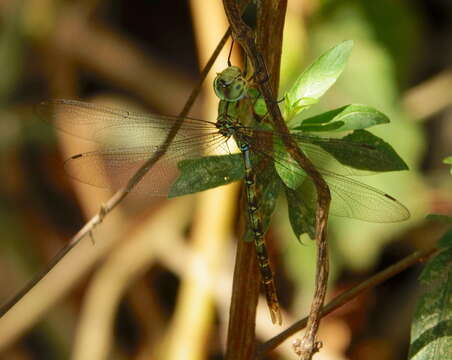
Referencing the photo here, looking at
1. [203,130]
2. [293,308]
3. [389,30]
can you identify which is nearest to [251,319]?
[203,130]

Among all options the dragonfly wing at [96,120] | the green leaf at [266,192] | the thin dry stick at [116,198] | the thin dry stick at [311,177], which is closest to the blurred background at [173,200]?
the dragonfly wing at [96,120]

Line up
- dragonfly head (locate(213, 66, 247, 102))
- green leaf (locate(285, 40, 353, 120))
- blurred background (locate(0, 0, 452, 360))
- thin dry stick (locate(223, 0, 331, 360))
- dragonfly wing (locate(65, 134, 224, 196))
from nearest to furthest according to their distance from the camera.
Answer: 1. thin dry stick (locate(223, 0, 331, 360))
2. green leaf (locate(285, 40, 353, 120))
3. dragonfly head (locate(213, 66, 247, 102))
4. dragonfly wing (locate(65, 134, 224, 196))
5. blurred background (locate(0, 0, 452, 360))

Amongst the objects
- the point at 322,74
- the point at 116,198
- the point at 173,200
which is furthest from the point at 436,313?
the point at 173,200

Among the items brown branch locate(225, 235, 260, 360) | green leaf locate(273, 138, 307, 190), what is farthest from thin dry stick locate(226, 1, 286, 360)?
green leaf locate(273, 138, 307, 190)

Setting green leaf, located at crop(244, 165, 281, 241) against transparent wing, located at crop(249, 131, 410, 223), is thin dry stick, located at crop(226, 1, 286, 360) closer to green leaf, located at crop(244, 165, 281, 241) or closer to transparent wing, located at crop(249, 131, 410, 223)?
green leaf, located at crop(244, 165, 281, 241)

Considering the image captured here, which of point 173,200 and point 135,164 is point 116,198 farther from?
point 173,200

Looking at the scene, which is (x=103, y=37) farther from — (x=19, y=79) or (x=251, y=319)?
(x=251, y=319)

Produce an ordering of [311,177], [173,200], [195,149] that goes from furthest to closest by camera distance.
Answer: [173,200] → [195,149] → [311,177]
